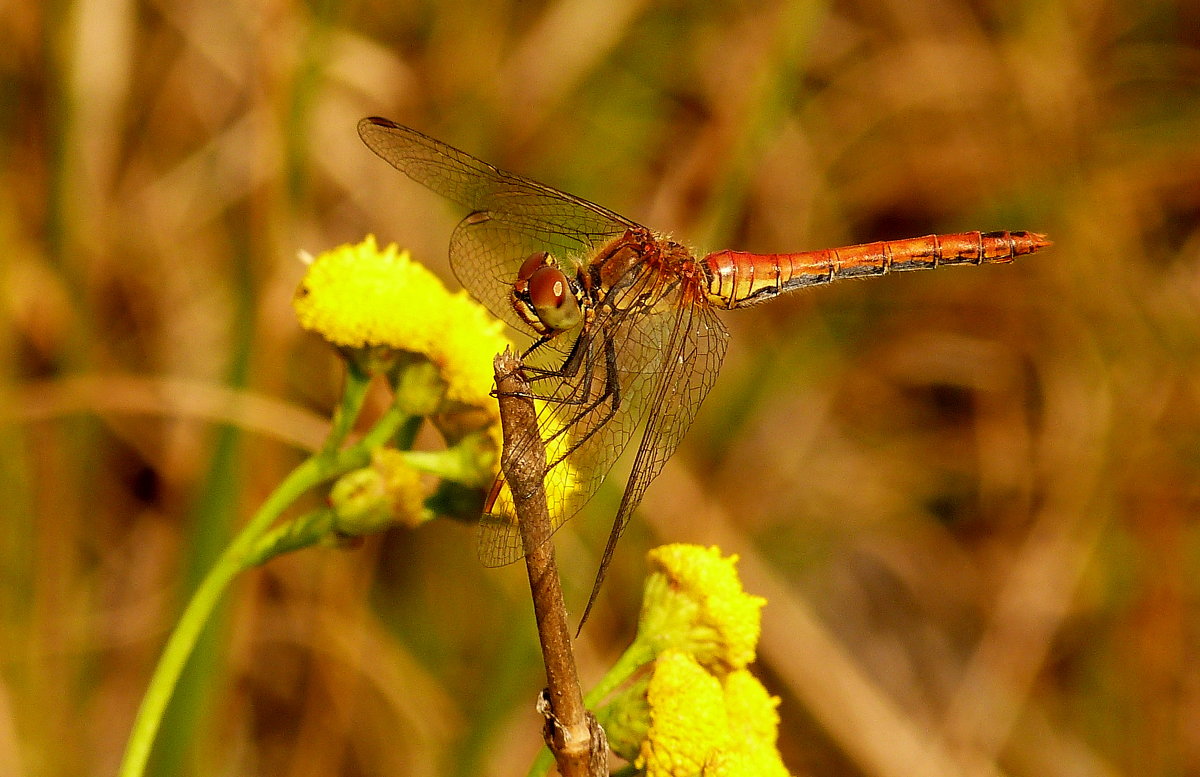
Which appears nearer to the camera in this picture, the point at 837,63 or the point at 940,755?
the point at 940,755

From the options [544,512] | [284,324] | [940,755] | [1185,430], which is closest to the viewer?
[544,512]

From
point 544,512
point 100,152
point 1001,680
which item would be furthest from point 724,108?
point 544,512

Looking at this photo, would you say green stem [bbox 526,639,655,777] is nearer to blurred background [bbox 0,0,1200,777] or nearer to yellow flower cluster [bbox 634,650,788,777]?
yellow flower cluster [bbox 634,650,788,777]

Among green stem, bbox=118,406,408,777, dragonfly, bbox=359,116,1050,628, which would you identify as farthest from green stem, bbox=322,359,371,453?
dragonfly, bbox=359,116,1050,628

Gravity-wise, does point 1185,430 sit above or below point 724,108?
below

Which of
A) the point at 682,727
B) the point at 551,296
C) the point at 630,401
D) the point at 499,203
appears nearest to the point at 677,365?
the point at 630,401

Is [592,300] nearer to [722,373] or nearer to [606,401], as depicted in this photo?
[606,401]

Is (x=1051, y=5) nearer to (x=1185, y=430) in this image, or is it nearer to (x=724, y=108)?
(x=724, y=108)

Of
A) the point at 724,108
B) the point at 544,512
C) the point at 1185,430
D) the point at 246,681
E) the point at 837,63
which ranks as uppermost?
the point at 837,63

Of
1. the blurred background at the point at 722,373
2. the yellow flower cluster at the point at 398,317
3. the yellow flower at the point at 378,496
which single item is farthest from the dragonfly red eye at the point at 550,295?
the blurred background at the point at 722,373
